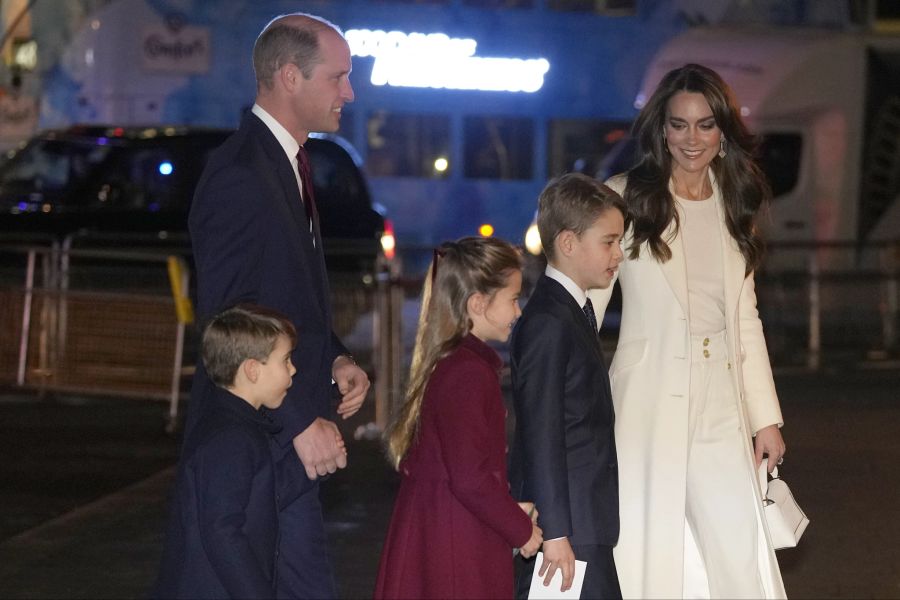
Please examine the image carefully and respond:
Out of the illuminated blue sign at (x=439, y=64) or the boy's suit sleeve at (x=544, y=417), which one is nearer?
the boy's suit sleeve at (x=544, y=417)

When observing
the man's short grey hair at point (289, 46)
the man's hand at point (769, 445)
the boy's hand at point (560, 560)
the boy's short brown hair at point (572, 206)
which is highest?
the man's short grey hair at point (289, 46)

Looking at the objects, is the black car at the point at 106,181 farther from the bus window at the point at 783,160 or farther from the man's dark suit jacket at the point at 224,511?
the man's dark suit jacket at the point at 224,511

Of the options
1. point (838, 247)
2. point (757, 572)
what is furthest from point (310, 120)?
point (838, 247)

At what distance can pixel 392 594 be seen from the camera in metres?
4.26

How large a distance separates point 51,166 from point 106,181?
70 cm

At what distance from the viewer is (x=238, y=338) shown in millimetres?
4020

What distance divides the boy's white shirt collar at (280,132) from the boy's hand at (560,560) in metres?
1.28

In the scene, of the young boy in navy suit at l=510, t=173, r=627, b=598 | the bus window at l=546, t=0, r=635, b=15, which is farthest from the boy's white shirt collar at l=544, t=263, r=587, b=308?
the bus window at l=546, t=0, r=635, b=15

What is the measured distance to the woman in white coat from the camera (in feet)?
16.2

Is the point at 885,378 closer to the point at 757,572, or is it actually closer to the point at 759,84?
the point at 759,84

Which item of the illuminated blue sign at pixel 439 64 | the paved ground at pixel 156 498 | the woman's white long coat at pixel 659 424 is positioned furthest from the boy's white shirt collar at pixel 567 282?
the illuminated blue sign at pixel 439 64

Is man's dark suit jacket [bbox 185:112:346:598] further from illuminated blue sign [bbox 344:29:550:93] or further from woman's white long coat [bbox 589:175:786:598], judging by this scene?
illuminated blue sign [bbox 344:29:550:93]

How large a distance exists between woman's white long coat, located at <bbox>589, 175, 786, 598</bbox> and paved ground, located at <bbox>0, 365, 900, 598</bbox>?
1782 millimetres

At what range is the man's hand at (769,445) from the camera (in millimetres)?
5250
